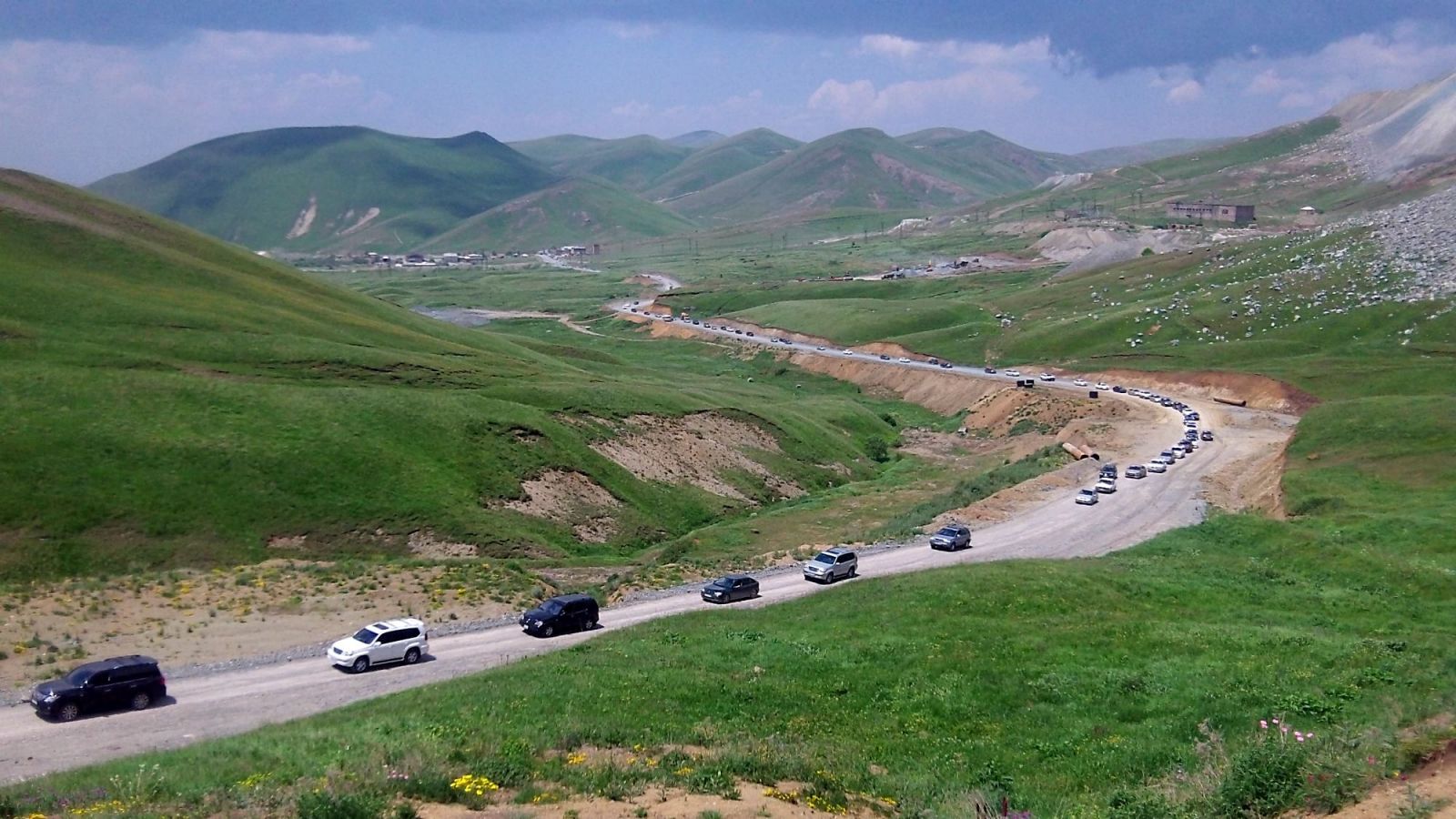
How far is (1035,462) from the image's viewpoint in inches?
3120

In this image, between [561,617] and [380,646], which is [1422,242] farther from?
[380,646]

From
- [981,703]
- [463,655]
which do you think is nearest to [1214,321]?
[463,655]

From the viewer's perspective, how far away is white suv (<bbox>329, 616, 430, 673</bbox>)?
115 ft

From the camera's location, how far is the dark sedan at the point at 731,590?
43.7 meters

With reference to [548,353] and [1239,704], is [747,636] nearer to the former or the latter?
[1239,704]

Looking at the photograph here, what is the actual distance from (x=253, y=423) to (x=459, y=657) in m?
34.5

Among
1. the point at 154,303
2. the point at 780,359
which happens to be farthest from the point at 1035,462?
the point at 780,359

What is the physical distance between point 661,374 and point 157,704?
102367 millimetres

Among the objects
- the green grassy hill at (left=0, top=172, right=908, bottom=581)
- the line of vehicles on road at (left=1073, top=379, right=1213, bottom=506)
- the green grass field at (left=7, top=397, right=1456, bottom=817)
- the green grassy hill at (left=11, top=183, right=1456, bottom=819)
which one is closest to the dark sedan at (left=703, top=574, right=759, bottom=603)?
the green grassy hill at (left=11, top=183, right=1456, bottom=819)

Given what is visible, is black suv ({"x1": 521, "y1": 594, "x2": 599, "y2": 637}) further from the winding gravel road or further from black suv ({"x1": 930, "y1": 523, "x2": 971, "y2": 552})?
black suv ({"x1": 930, "y1": 523, "x2": 971, "y2": 552})

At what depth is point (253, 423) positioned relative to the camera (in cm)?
6419

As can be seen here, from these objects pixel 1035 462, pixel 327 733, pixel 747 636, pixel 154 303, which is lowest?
pixel 1035 462

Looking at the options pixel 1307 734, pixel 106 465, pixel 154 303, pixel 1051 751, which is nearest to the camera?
pixel 1307 734

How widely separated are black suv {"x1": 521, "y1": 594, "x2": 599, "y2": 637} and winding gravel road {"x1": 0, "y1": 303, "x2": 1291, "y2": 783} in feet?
1.66
